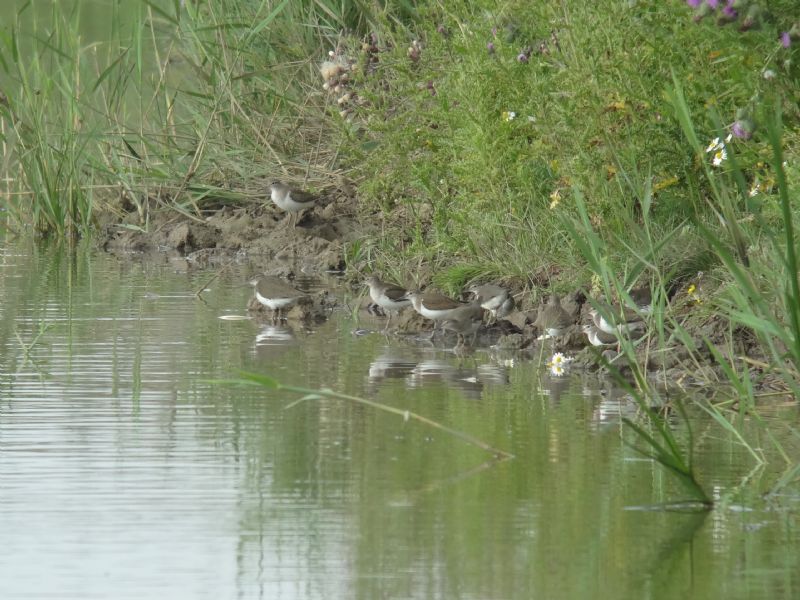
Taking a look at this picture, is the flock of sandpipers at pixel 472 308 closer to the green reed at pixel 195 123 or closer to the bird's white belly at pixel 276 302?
the bird's white belly at pixel 276 302

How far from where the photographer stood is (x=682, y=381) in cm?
790

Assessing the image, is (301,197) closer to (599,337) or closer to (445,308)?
(445,308)

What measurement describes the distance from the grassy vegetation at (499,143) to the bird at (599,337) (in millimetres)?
275

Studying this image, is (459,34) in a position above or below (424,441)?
above

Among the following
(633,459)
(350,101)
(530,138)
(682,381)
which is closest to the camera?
→ (633,459)

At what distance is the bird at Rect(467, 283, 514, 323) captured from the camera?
9.99 meters

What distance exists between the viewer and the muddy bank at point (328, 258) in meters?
8.29

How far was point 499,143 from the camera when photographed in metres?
10.6

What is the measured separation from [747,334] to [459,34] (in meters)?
3.64

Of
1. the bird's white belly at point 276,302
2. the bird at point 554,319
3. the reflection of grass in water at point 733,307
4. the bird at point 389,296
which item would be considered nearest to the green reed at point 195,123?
the bird's white belly at point 276,302

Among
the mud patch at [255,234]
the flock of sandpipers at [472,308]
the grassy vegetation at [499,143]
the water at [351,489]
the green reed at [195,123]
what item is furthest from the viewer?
the green reed at [195,123]

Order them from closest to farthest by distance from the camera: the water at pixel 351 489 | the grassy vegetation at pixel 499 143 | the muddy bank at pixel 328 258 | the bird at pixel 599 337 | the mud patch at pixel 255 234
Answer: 1. the water at pixel 351 489
2. the grassy vegetation at pixel 499 143
3. the muddy bank at pixel 328 258
4. the bird at pixel 599 337
5. the mud patch at pixel 255 234

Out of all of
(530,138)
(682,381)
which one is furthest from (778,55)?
(530,138)

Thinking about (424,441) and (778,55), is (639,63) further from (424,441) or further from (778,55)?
(424,441)
